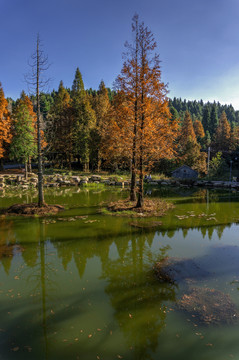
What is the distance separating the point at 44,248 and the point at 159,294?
202 inches

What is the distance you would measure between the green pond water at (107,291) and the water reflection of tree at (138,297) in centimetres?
2

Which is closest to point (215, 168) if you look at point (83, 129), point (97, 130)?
point (97, 130)

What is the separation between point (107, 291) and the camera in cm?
612

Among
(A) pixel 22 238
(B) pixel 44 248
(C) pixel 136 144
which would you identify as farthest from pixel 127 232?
(C) pixel 136 144

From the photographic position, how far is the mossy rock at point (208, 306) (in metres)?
4.97

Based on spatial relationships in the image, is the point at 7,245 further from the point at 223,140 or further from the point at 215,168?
the point at 223,140

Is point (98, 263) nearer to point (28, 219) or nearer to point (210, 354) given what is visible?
point (210, 354)

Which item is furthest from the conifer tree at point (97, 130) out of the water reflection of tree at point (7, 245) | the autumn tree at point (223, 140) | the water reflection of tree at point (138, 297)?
the autumn tree at point (223, 140)

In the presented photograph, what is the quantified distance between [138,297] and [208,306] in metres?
1.66

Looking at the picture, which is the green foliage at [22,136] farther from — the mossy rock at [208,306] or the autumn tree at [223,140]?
the autumn tree at [223,140]

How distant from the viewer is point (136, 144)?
1452 centimetres

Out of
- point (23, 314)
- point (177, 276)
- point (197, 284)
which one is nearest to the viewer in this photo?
point (23, 314)

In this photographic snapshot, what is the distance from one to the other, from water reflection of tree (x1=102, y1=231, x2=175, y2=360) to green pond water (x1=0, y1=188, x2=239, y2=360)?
0.02m

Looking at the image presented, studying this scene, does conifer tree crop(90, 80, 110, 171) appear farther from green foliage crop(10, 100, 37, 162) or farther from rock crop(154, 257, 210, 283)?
rock crop(154, 257, 210, 283)
